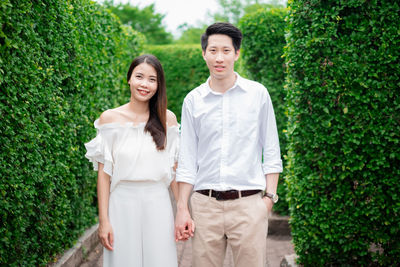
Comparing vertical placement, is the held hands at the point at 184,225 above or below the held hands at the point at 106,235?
above

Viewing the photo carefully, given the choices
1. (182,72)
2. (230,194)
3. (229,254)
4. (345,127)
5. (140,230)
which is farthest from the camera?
(182,72)

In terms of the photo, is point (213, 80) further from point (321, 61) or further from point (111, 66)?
point (111, 66)

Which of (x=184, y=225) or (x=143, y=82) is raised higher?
(x=143, y=82)

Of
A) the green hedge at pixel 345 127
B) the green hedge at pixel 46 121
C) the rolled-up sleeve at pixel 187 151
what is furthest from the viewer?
the green hedge at pixel 345 127

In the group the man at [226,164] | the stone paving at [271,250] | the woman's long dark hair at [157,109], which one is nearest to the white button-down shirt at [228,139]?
the man at [226,164]

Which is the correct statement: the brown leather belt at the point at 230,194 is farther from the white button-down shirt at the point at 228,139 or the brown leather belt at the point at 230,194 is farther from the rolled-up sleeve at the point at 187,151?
the rolled-up sleeve at the point at 187,151

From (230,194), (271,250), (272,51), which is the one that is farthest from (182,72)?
(230,194)


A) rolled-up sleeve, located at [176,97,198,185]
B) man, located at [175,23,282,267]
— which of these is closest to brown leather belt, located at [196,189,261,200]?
man, located at [175,23,282,267]

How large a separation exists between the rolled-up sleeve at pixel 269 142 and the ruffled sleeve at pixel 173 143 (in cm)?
69

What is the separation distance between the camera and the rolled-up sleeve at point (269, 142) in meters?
2.73

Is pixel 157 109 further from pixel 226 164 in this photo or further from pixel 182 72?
pixel 182 72

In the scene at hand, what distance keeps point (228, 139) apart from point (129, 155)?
742mm

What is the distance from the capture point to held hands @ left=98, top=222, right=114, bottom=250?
279cm

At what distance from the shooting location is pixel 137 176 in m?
2.87
